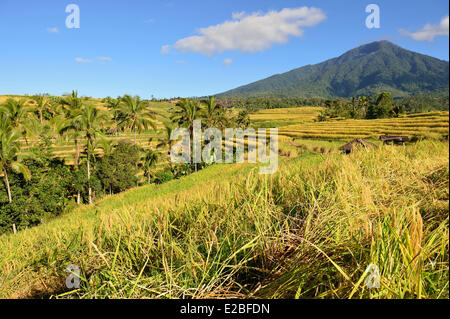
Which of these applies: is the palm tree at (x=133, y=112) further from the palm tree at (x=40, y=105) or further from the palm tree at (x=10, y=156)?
the palm tree at (x=40, y=105)

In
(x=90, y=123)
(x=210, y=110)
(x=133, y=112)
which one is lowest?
(x=90, y=123)

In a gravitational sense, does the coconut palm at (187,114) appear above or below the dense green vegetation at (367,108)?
below

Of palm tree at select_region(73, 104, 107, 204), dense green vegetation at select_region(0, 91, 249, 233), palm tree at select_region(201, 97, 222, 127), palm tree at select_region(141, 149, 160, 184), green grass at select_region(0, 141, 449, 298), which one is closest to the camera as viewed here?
green grass at select_region(0, 141, 449, 298)

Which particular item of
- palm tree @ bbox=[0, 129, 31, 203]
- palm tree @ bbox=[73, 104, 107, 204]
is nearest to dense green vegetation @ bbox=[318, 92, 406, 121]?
palm tree @ bbox=[73, 104, 107, 204]

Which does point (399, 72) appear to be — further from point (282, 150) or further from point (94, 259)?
point (94, 259)

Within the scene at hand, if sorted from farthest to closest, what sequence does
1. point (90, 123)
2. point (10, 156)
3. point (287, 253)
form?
point (90, 123) < point (10, 156) < point (287, 253)

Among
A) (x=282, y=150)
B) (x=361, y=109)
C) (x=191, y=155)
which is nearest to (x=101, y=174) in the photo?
(x=191, y=155)

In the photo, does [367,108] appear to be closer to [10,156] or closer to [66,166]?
[66,166]

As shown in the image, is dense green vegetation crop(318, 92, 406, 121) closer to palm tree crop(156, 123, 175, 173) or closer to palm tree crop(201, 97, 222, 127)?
palm tree crop(201, 97, 222, 127)

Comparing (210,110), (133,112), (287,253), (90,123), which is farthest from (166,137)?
(287,253)

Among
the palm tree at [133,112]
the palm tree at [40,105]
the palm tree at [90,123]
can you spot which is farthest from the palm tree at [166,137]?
the palm tree at [40,105]

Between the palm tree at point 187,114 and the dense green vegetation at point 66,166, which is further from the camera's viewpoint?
the palm tree at point 187,114

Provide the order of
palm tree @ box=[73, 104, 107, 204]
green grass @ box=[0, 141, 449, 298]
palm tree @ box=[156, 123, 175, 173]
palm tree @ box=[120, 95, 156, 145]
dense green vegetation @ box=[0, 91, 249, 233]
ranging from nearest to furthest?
green grass @ box=[0, 141, 449, 298] → dense green vegetation @ box=[0, 91, 249, 233] → palm tree @ box=[73, 104, 107, 204] → palm tree @ box=[156, 123, 175, 173] → palm tree @ box=[120, 95, 156, 145]
